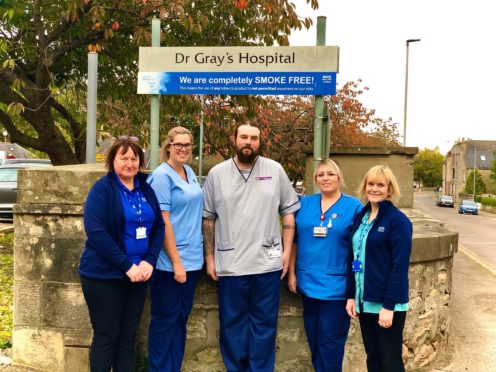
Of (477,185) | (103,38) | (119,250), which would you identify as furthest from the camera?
(477,185)

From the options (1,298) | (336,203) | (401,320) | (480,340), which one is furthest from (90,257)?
(480,340)

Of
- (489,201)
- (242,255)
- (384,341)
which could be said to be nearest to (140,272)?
(242,255)

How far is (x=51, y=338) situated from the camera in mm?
3928

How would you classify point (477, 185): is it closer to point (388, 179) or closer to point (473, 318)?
point (473, 318)

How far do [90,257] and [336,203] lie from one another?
61.5 inches

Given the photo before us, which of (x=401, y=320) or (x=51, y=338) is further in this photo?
(x=51, y=338)

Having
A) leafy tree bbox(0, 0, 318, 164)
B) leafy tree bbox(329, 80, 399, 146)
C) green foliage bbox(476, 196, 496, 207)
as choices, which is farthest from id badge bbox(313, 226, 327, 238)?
green foliage bbox(476, 196, 496, 207)

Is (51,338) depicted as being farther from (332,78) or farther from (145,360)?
(332,78)

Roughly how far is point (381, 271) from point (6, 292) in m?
5.06

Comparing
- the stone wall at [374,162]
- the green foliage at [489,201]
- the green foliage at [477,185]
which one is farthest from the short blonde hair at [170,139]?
the green foliage at [477,185]

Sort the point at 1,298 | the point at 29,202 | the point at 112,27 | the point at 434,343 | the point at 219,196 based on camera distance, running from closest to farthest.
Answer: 1. the point at 219,196
2. the point at 29,202
3. the point at 434,343
4. the point at 1,298
5. the point at 112,27

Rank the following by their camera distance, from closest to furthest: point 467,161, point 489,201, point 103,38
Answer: point 103,38
point 489,201
point 467,161

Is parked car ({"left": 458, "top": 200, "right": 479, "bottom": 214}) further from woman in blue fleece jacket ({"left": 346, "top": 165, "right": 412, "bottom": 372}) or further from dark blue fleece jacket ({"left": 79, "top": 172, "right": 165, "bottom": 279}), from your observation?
dark blue fleece jacket ({"left": 79, "top": 172, "right": 165, "bottom": 279})

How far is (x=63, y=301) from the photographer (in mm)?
3873
